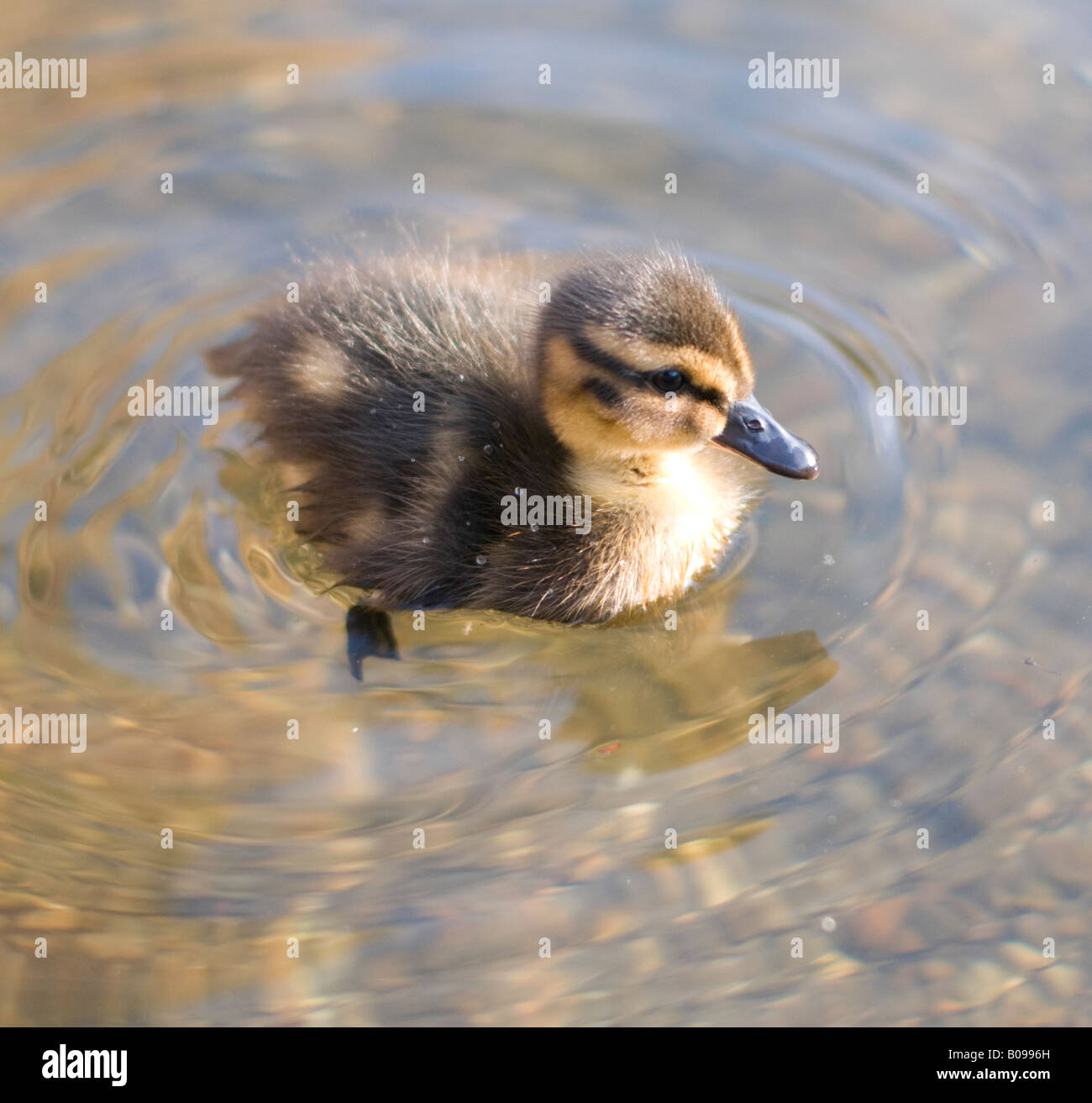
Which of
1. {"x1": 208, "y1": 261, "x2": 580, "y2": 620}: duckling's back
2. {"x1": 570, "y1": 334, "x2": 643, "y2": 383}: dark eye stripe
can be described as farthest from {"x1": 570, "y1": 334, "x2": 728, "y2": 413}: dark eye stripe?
{"x1": 208, "y1": 261, "x2": 580, "y2": 620}: duckling's back

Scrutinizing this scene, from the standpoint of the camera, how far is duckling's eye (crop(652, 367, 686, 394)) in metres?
2.78

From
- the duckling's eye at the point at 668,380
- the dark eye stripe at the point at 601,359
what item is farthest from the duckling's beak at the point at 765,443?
the dark eye stripe at the point at 601,359

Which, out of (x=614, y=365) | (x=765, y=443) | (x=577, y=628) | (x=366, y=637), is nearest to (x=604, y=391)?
(x=614, y=365)

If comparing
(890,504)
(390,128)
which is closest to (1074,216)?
(890,504)

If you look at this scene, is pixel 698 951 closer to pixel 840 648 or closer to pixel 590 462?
pixel 840 648

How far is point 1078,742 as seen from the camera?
2693 millimetres

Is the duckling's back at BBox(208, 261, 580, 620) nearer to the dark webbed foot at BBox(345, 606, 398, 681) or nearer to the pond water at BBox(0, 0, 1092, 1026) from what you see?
the dark webbed foot at BBox(345, 606, 398, 681)

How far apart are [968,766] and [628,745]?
2.28ft

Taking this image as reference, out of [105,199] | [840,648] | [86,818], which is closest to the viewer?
[86,818]

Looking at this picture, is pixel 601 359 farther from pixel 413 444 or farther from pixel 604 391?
pixel 413 444

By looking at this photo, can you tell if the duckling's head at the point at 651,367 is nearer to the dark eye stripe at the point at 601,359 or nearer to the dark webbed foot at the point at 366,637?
the dark eye stripe at the point at 601,359

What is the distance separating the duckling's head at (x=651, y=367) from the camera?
273 cm

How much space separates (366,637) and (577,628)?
48 cm

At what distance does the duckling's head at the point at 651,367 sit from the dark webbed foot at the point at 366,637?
1.95 feet
